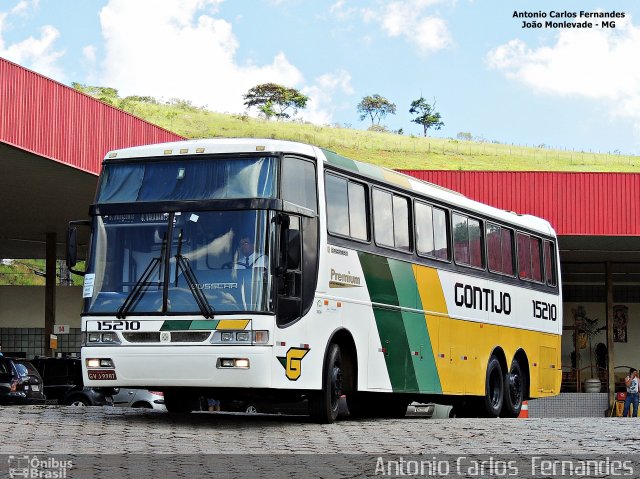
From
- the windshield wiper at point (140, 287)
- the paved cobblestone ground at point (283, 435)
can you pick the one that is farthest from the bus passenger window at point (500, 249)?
the windshield wiper at point (140, 287)

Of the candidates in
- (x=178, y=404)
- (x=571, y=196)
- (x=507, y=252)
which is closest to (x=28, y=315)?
(x=571, y=196)

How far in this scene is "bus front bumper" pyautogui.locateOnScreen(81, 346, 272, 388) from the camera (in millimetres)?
14703

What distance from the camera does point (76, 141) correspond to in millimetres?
28344

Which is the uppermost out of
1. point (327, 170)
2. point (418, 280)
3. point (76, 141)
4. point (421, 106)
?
point (421, 106)

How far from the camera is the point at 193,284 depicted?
48.9 feet

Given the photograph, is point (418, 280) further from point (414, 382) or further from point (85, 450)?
point (85, 450)

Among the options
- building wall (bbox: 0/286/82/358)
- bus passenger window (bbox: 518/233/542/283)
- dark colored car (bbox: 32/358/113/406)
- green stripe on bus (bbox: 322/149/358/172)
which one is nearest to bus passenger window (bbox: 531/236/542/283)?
bus passenger window (bbox: 518/233/542/283)

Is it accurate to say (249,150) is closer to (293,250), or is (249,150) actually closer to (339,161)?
(293,250)

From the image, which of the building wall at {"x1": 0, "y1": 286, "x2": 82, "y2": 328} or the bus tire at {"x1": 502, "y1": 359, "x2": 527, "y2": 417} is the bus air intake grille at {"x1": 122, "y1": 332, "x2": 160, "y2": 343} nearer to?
the bus tire at {"x1": 502, "y1": 359, "x2": 527, "y2": 417}

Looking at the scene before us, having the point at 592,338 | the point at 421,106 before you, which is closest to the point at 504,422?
the point at 592,338

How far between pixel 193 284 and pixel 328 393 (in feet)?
7.55

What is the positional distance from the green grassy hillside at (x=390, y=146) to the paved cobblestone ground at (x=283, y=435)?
283ft

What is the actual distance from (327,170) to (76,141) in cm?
1324

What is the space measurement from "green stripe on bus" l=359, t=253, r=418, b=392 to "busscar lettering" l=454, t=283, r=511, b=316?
2172 mm
